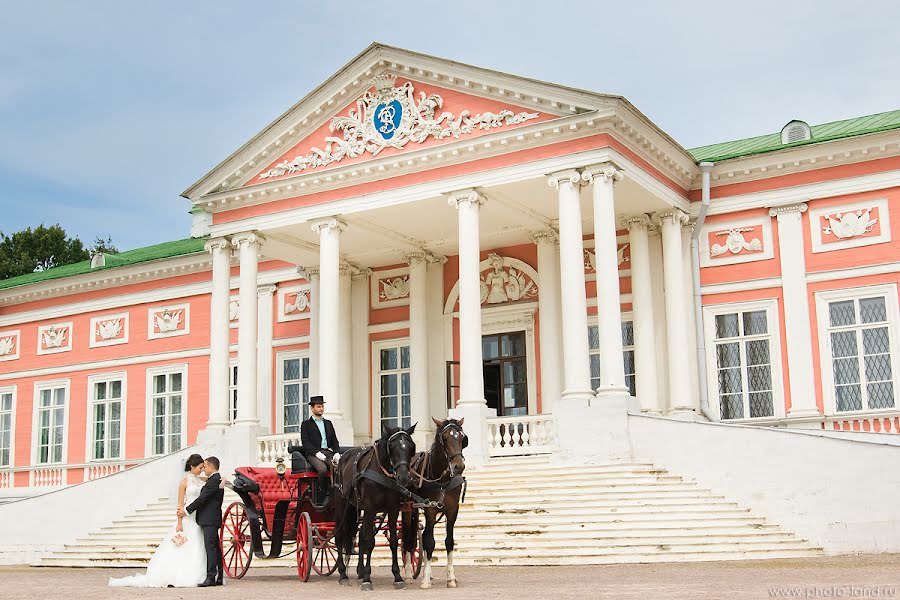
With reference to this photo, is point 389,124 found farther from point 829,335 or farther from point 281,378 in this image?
point 829,335

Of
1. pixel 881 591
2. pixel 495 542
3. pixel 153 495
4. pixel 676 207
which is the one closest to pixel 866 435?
pixel 676 207

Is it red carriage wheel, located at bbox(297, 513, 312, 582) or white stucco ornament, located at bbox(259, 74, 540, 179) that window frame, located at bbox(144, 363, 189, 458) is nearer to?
white stucco ornament, located at bbox(259, 74, 540, 179)

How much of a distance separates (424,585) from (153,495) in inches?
443

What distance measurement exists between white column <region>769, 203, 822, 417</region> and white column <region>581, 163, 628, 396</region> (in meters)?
3.62

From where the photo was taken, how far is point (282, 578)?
11.3m

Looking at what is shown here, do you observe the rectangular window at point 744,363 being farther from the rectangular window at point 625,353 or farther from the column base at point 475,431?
the column base at point 475,431

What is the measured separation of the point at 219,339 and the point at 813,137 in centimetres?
1162

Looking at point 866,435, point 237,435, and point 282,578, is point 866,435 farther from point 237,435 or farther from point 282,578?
point 237,435

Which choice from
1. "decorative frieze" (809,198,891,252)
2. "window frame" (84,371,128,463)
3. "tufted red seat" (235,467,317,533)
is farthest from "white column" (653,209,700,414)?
"window frame" (84,371,128,463)

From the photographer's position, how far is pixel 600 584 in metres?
9.29

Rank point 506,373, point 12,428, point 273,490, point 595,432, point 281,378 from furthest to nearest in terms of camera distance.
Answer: point 12,428 < point 281,378 < point 506,373 < point 595,432 < point 273,490

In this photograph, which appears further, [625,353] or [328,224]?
[625,353]

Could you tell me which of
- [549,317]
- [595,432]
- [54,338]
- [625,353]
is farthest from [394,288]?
[54,338]

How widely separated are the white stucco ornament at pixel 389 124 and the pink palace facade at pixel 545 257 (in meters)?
0.04
